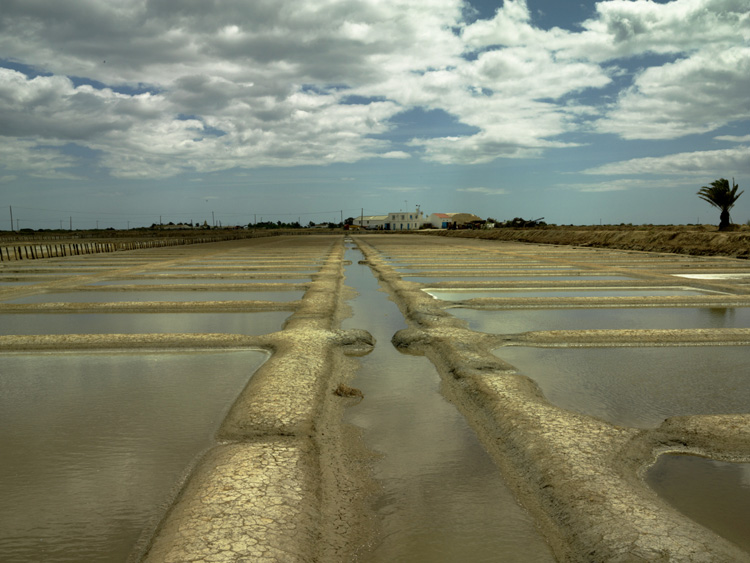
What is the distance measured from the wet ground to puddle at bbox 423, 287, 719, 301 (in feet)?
4.74

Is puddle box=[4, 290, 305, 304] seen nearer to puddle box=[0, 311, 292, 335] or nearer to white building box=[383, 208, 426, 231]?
puddle box=[0, 311, 292, 335]

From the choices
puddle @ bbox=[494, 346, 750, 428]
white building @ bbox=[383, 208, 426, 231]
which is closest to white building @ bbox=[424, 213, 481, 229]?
white building @ bbox=[383, 208, 426, 231]

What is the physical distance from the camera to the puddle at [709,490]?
303 cm

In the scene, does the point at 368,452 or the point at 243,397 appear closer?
the point at 368,452

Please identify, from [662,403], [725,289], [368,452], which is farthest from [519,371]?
[725,289]

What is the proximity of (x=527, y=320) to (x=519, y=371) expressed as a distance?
11.3ft

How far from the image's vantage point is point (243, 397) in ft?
16.5

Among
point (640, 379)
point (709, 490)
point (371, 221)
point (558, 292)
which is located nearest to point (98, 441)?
point (709, 490)

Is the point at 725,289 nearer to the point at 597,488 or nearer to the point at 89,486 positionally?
the point at 597,488

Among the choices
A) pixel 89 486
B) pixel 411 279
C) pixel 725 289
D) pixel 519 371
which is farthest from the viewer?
pixel 411 279

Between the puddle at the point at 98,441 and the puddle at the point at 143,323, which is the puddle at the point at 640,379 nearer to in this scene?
the puddle at the point at 98,441

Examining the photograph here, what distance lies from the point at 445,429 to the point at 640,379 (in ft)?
8.66

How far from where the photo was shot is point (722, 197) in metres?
31.0

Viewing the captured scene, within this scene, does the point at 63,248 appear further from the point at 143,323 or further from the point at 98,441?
the point at 98,441
